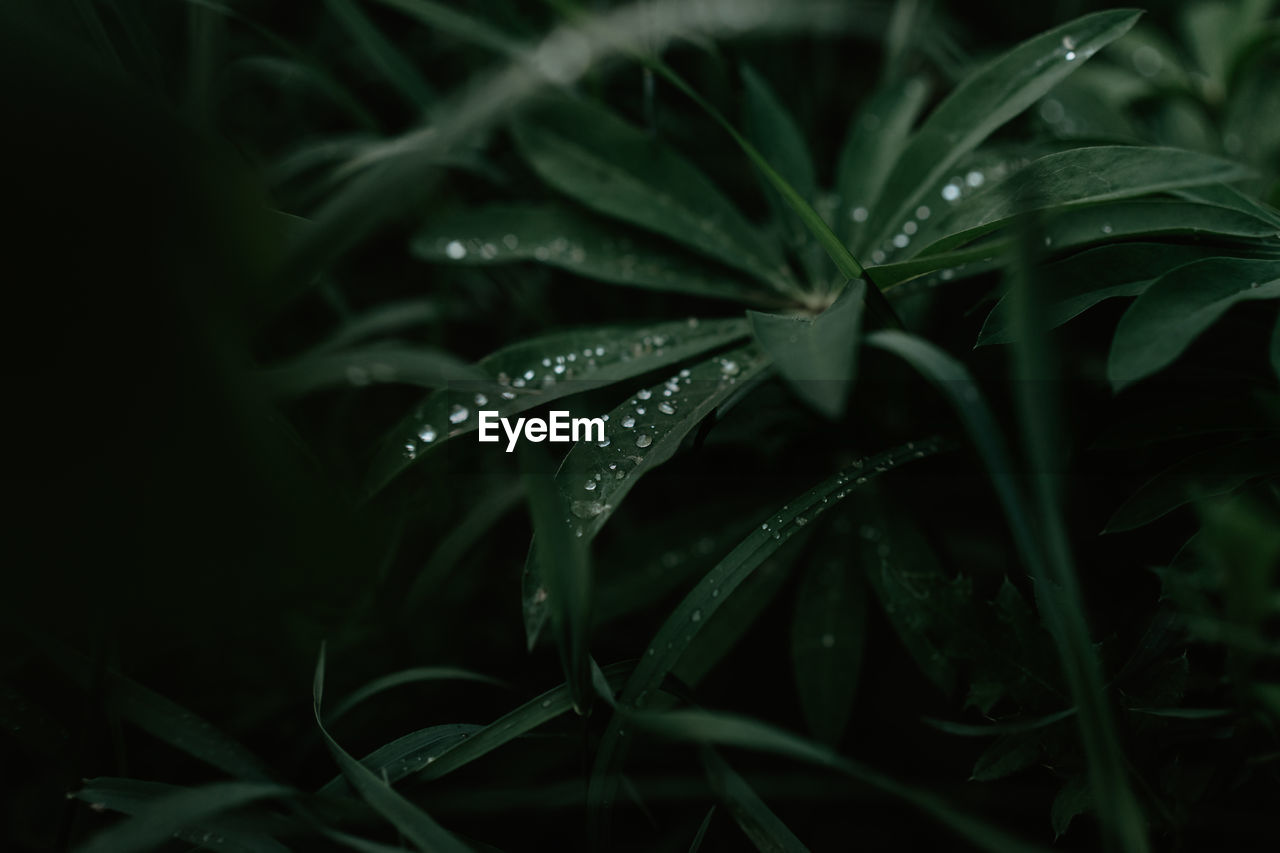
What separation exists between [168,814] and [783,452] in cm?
80

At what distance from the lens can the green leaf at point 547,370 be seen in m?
0.77

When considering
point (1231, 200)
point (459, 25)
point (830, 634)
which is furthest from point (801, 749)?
point (459, 25)

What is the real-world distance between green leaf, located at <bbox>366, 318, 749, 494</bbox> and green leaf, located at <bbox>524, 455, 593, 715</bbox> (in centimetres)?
18

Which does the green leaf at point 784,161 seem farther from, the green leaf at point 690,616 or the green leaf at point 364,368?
the green leaf at point 364,368

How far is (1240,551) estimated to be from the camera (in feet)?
1.52

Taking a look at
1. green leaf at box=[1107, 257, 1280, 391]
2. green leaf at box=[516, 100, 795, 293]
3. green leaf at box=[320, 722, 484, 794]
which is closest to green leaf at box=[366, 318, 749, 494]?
green leaf at box=[516, 100, 795, 293]

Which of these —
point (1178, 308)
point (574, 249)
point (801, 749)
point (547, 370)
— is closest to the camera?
point (801, 749)

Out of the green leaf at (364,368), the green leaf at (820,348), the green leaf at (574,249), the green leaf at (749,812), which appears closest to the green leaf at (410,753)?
the green leaf at (749,812)

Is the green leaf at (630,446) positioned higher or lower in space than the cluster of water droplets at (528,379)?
lower

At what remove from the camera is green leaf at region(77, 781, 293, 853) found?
20.1 inches

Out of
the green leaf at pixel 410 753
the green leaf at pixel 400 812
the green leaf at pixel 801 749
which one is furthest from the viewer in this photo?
the green leaf at pixel 410 753

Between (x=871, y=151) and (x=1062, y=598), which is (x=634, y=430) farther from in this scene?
(x=871, y=151)

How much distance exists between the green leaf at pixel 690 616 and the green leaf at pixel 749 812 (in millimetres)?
78

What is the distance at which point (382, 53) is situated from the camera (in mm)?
1100
